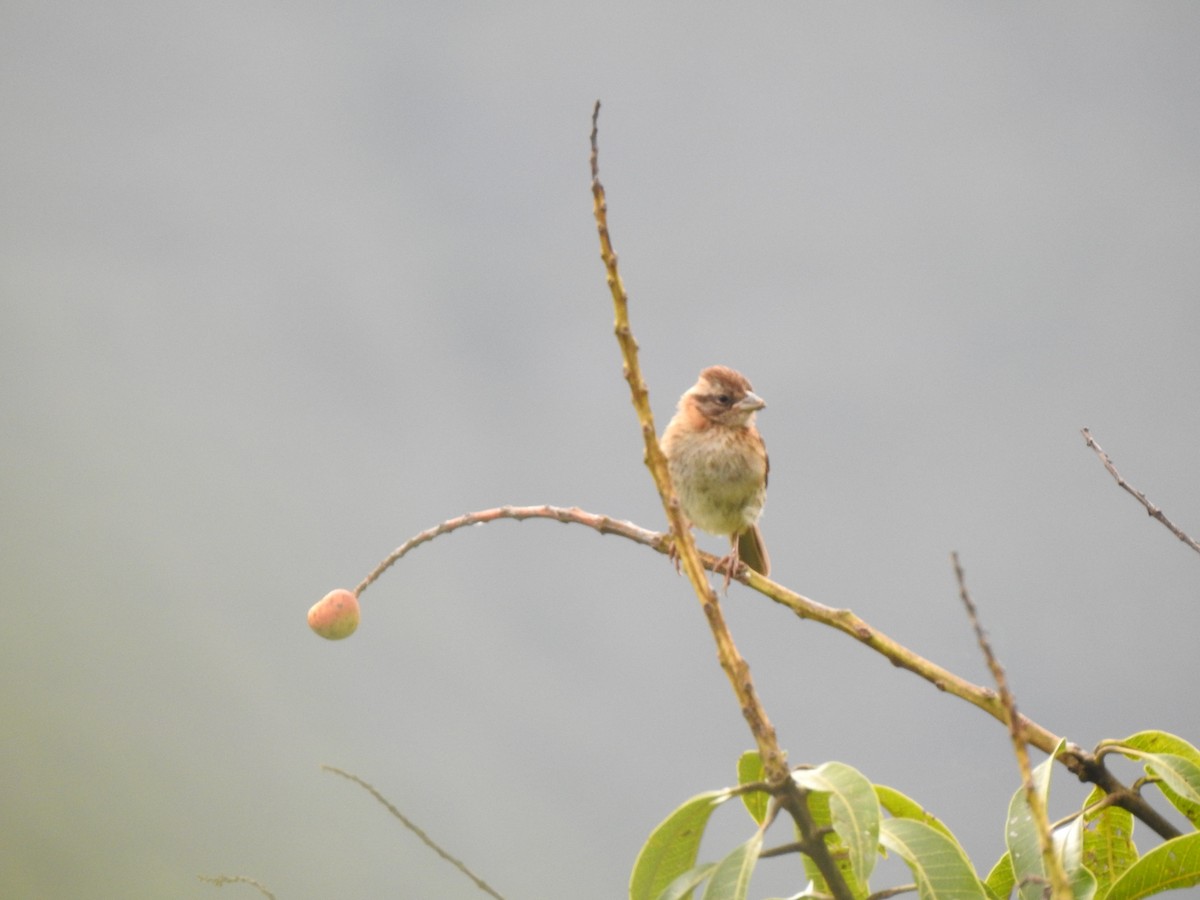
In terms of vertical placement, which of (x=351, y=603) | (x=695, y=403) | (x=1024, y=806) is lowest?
(x=1024, y=806)

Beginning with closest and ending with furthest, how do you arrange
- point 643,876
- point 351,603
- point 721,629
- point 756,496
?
1. point 721,629
2. point 643,876
3. point 351,603
4. point 756,496

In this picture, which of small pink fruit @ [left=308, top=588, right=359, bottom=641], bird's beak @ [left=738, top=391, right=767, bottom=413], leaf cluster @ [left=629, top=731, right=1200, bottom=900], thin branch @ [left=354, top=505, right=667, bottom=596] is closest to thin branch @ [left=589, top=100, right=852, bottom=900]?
leaf cluster @ [left=629, top=731, right=1200, bottom=900]

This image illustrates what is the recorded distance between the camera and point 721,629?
2.66 feet

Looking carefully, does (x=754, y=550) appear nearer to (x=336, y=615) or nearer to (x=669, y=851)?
(x=336, y=615)

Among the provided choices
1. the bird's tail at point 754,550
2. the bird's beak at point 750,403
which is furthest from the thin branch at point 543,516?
the bird's tail at point 754,550

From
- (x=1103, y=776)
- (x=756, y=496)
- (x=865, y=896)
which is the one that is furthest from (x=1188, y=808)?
(x=756, y=496)

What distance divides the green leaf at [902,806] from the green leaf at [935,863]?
165mm

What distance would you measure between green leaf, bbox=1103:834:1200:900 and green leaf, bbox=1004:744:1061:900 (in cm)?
7

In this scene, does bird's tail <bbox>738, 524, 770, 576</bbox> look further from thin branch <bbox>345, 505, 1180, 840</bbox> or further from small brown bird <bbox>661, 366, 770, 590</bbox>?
thin branch <bbox>345, 505, 1180, 840</bbox>

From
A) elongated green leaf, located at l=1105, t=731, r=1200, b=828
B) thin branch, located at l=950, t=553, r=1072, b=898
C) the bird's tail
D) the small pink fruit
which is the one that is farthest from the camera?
the bird's tail

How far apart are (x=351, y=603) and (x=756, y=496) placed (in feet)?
5.26

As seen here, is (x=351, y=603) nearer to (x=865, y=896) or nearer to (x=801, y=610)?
(x=801, y=610)

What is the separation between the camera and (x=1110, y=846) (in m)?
1.19

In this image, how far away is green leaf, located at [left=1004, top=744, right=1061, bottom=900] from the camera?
1.00 meters
